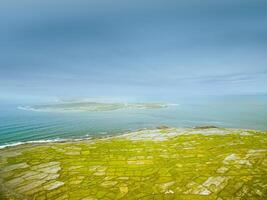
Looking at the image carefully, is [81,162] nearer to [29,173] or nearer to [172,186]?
[29,173]

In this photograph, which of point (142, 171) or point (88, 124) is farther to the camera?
point (88, 124)

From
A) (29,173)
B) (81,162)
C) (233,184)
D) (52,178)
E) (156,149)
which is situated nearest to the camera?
(233,184)

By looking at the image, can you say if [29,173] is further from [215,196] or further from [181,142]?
[181,142]

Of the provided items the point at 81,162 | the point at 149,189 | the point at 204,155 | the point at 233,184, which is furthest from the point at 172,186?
the point at 81,162

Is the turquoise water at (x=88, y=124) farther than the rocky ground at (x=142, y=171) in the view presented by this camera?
Yes

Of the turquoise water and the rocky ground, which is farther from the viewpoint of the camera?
the turquoise water

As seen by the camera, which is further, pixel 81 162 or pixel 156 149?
pixel 156 149

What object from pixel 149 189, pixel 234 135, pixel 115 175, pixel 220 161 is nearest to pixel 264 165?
pixel 220 161

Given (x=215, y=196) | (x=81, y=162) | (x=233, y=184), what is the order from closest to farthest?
1. (x=215, y=196)
2. (x=233, y=184)
3. (x=81, y=162)
